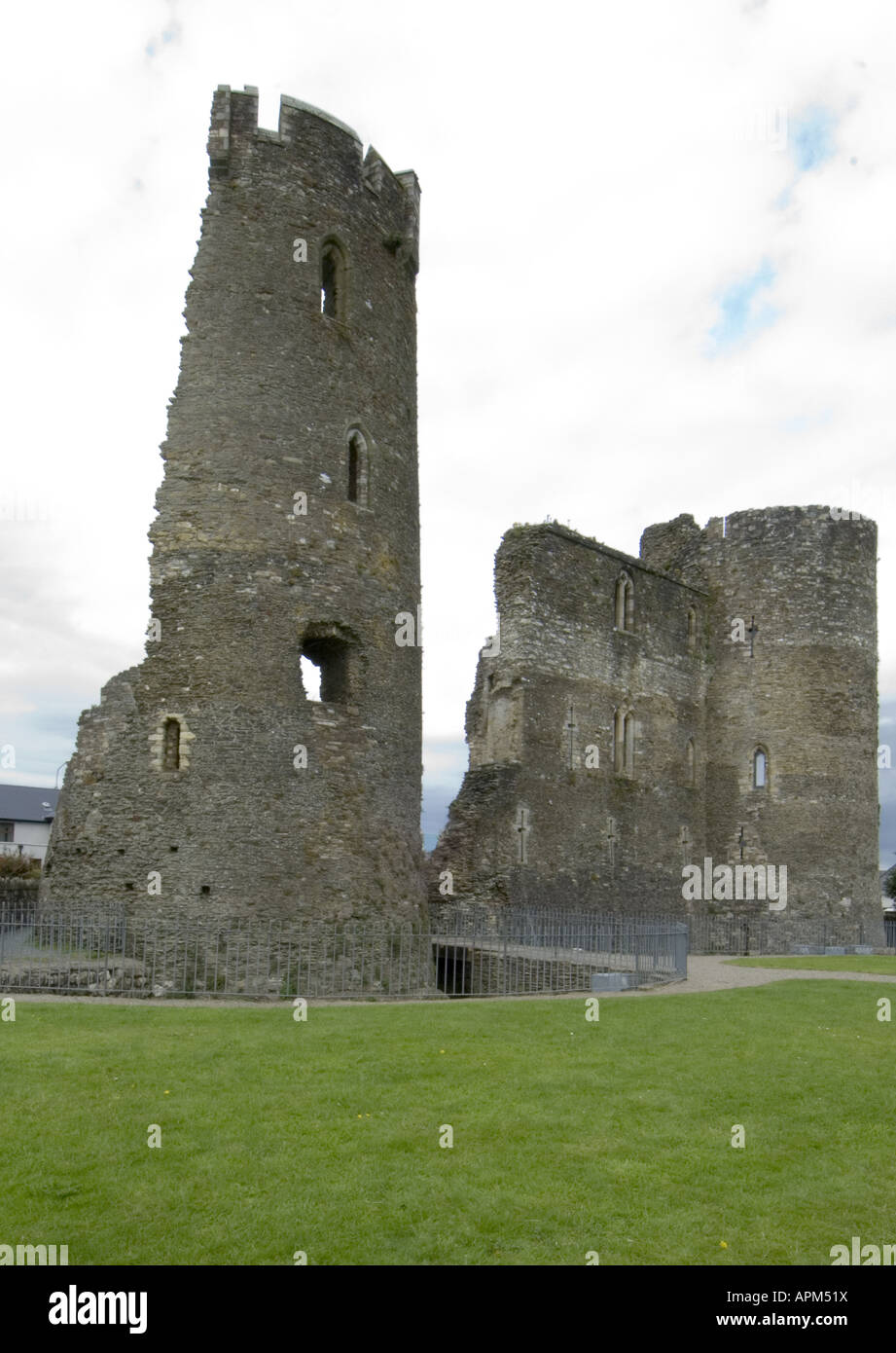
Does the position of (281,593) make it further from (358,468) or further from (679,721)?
(679,721)

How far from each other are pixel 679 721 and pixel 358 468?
1542 cm

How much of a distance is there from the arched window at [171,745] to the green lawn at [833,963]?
45.0ft

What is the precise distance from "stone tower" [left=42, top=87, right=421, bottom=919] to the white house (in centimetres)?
4429

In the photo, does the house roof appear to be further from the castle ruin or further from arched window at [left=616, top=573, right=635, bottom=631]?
the castle ruin

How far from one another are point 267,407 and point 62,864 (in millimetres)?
7786

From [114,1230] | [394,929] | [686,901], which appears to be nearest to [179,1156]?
[114,1230]

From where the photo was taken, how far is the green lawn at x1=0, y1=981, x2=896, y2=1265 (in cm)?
608

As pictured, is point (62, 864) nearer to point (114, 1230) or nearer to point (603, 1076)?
point (603, 1076)

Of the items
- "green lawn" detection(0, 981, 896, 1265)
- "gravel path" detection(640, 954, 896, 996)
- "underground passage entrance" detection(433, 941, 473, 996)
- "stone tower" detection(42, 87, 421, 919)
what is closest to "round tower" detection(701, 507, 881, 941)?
"gravel path" detection(640, 954, 896, 996)

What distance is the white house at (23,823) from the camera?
59.3 m

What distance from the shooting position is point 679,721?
31.3 metres

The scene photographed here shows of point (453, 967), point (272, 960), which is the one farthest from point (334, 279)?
point (453, 967)

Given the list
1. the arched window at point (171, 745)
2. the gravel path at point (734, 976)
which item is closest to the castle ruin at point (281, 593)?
the arched window at point (171, 745)
